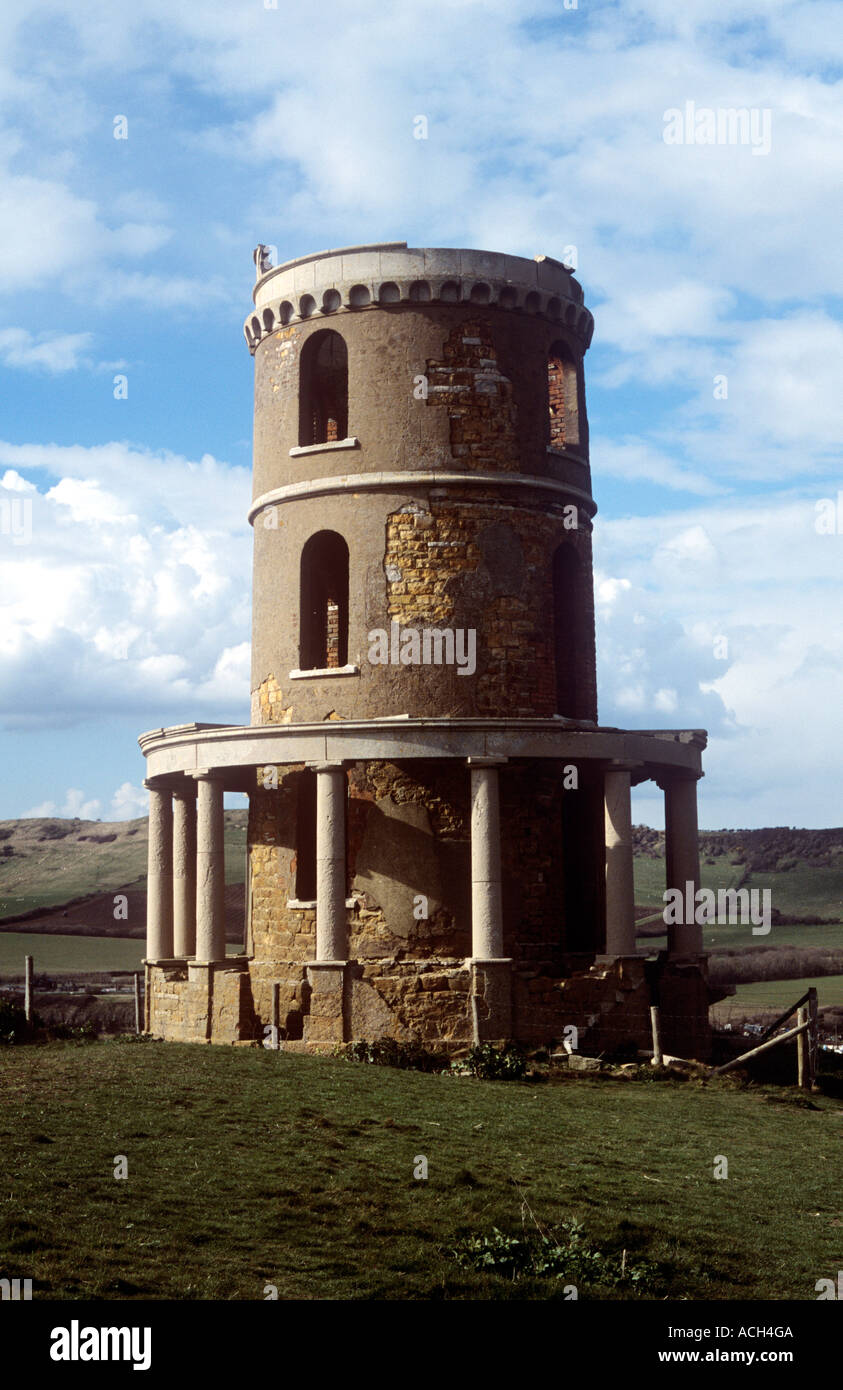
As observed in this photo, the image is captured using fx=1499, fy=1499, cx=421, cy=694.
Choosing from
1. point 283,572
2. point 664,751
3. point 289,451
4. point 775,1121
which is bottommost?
point 775,1121

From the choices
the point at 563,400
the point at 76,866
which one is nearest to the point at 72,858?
the point at 76,866

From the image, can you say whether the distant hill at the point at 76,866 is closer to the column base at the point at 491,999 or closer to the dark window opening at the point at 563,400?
the dark window opening at the point at 563,400

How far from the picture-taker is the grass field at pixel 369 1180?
37.3 ft

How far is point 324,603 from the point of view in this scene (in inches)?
1125

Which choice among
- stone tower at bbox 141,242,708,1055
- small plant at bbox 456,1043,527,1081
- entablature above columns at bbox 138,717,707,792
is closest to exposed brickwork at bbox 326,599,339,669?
stone tower at bbox 141,242,708,1055

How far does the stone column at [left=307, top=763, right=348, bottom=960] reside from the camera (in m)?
23.6

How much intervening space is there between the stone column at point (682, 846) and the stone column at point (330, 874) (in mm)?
6927

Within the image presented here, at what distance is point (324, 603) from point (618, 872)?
8045mm

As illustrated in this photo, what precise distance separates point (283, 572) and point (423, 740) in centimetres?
525

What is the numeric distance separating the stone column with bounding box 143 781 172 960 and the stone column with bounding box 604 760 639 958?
8791 millimetres

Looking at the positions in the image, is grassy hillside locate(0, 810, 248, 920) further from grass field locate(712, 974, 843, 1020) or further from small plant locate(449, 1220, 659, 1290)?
small plant locate(449, 1220, 659, 1290)

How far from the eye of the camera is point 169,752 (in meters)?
26.8
